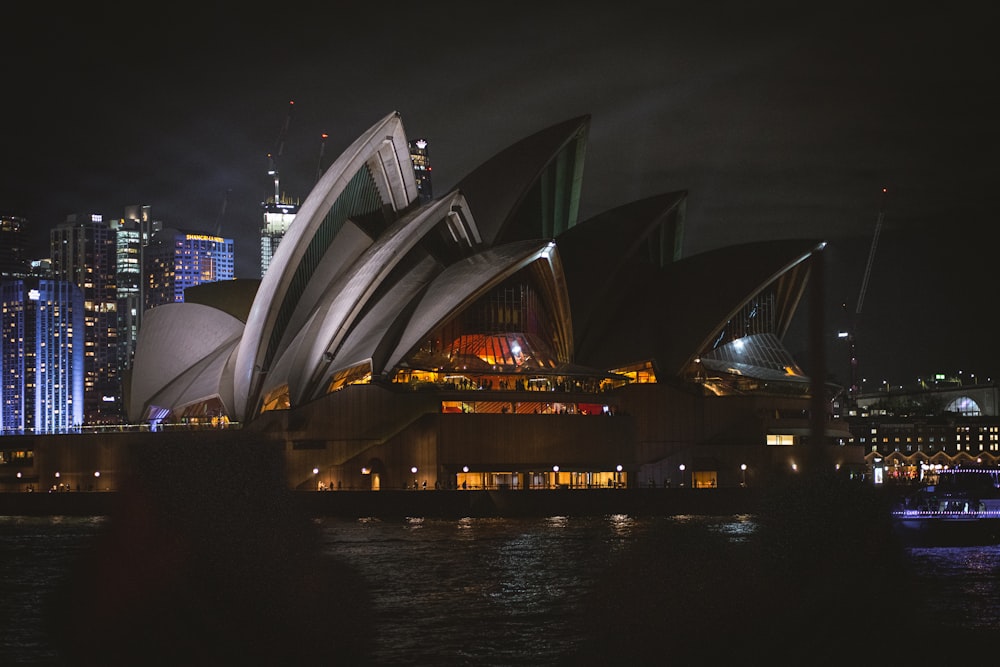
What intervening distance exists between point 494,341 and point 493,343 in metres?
0.16

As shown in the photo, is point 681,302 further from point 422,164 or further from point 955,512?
point 422,164

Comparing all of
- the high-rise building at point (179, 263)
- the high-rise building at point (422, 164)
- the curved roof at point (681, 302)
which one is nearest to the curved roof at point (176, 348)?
the curved roof at point (681, 302)

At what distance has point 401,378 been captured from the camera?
54.5 m

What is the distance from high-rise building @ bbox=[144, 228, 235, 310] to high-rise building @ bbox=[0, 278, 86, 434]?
116 feet

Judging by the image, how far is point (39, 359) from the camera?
122 metres

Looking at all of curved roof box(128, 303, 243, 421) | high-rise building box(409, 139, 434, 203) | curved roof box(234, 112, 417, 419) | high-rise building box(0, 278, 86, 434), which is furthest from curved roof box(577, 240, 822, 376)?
high-rise building box(409, 139, 434, 203)

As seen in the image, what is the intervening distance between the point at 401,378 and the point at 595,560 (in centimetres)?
2392

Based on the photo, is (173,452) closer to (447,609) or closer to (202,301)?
(447,609)

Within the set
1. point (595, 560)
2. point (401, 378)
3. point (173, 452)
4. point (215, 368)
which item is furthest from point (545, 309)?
point (173, 452)

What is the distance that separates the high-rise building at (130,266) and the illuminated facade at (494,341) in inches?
3697

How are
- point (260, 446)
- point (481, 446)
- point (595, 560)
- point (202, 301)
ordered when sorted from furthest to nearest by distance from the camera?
point (202, 301) < point (481, 446) < point (595, 560) < point (260, 446)

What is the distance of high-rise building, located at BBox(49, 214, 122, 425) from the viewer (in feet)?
483

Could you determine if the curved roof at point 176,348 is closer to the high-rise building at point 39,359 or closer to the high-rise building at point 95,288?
the high-rise building at point 39,359

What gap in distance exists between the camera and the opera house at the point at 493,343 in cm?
5328
